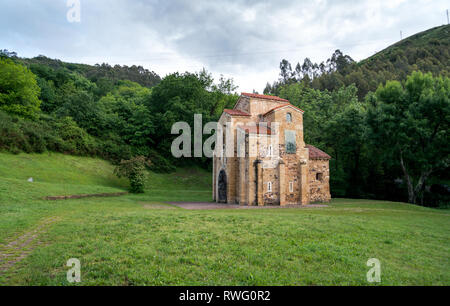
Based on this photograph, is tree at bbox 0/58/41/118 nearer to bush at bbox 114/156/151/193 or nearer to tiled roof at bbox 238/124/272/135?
bush at bbox 114/156/151/193

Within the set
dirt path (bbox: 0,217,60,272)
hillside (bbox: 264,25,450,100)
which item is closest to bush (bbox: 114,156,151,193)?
dirt path (bbox: 0,217,60,272)

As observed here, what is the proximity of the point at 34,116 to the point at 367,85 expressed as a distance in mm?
83640

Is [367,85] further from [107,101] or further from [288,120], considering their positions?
[107,101]

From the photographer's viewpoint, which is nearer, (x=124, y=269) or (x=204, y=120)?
(x=124, y=269)

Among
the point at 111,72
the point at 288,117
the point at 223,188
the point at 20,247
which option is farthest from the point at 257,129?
the point at 111,72

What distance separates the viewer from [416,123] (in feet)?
83.1

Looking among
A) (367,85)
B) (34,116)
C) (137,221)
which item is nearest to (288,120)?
(137,221)

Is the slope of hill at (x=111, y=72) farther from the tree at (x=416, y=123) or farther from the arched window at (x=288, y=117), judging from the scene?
the tree at (x=416, y=123)

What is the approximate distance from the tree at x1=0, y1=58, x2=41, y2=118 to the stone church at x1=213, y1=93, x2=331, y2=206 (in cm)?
2875

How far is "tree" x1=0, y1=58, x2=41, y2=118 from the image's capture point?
34.6m

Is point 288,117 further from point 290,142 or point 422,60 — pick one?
point 422,60

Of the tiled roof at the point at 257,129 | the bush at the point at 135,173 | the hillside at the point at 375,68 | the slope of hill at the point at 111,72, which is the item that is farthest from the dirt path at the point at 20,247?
the slope of hill at the point at 111,72

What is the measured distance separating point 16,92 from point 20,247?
38.8m

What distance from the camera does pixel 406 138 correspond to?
26.2 m
